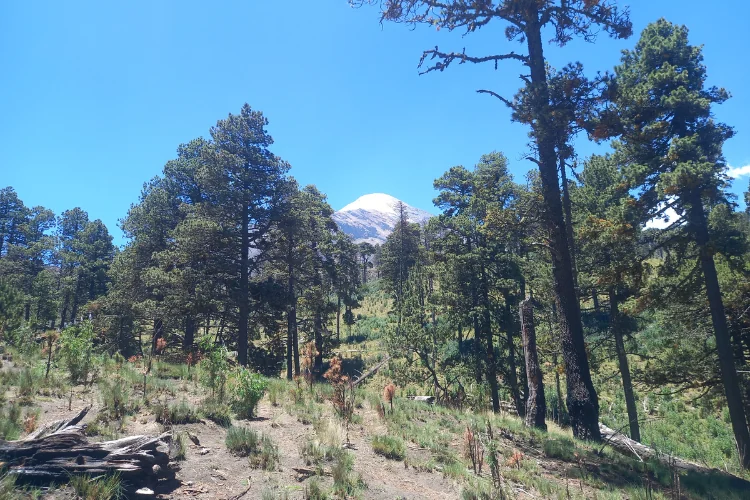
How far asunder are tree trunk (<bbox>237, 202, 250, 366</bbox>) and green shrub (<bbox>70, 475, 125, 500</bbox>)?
529 inches

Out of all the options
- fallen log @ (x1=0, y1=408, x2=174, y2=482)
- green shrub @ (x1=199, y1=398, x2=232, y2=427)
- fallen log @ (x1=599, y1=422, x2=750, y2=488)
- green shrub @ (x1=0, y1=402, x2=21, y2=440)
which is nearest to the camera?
fallen log @ (x1=0, y1=408, x2=174, y2=482)

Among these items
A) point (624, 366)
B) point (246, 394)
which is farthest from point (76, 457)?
point (624, 366)

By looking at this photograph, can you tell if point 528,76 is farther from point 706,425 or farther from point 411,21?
point 706,425

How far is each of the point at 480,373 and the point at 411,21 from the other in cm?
1552

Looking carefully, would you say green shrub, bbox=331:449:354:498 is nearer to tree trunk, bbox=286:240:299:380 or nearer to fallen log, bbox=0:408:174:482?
fallen log, bbox=0:408:174:482

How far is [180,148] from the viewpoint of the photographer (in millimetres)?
24141

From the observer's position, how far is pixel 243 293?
699 inches

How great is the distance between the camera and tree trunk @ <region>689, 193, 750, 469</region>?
34.7ft

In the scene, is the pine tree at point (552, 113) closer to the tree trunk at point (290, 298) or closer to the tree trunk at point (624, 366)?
the tree trunk at point (624, 366)

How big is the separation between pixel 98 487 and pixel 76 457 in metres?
0.74

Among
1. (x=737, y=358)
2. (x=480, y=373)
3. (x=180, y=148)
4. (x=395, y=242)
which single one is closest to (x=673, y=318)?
(x=737, y=358)

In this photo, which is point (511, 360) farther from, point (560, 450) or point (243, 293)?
point (243, 293)

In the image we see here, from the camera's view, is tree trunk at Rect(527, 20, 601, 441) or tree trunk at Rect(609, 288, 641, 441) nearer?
tree trunk at Rect(527, 20, 601, 441)

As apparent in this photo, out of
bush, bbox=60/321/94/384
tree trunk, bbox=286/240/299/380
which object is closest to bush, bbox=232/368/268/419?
bush, bbox=60/321/94/384
